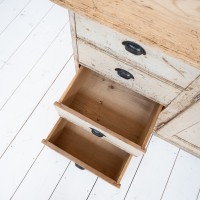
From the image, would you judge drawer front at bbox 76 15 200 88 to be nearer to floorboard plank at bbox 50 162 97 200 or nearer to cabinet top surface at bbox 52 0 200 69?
cabinet top surface at bbox 52 0 200 69

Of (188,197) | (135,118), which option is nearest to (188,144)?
(188,197)

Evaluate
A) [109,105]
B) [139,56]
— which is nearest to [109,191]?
[109,105]

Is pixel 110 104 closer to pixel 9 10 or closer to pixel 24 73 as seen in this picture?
pixel 24 73

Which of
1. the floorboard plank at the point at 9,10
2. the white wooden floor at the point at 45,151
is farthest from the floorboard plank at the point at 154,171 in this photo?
the floorboard plank at the point at 9,10

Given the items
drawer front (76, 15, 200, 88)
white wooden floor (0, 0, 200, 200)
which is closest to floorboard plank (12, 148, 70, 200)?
white wooden floor (0, 0, 200, 200)

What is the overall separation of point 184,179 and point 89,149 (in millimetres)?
526

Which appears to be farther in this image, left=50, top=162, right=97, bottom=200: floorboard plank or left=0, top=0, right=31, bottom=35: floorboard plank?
left=0, top=0, right=31, bottom=35: floorboard plank

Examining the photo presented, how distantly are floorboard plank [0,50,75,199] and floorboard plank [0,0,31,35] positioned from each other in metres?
0.48

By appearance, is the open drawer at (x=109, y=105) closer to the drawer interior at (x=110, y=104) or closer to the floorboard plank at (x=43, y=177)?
the drawer interior at (x=110, y=104)

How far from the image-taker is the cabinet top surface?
503 millimetres

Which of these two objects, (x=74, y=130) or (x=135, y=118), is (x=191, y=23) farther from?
(x=74, y=130)

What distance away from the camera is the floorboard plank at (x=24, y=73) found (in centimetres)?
128

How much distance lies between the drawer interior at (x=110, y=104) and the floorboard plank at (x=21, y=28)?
680 millimetres

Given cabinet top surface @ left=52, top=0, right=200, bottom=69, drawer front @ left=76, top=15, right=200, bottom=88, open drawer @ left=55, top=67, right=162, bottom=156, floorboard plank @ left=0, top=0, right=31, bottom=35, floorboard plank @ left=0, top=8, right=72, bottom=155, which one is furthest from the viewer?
Answer: floorboard plank @ left=0, top=0, right=31, bottom=35
